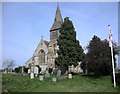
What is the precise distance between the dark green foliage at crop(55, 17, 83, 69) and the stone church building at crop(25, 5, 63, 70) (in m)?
21.0

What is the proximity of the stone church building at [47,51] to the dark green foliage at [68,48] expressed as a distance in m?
21.0

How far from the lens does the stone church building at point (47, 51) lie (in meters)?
64.3

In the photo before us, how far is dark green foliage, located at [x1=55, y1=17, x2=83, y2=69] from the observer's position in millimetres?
40656

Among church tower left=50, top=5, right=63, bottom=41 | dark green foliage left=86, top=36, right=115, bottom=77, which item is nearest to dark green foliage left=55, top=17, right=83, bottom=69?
dark green foliage left=86, top=36, right=115, bottom=77

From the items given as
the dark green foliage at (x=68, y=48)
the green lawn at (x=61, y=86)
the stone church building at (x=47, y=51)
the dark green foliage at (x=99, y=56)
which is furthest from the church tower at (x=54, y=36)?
the green lawn at (x=61, y=86)

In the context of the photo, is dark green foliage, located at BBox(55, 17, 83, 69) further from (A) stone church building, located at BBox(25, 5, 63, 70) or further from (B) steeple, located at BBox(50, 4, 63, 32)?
(B) steeple, located at BBox(50, 4, 63, 32)

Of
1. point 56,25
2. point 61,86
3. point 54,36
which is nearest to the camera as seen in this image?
point 61,86

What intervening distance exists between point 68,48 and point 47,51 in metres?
25.2

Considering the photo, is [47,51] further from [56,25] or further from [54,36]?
[56,25]

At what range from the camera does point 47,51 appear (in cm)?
6569

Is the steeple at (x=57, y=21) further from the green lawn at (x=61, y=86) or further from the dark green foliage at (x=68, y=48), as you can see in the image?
the green lawn at (x=61, y=86)

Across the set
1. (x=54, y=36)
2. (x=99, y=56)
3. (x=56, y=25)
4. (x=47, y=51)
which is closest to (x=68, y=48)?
(x=99, y=56)

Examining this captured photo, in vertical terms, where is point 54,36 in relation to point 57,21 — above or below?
below

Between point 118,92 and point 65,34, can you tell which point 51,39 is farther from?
A: point 118,92
